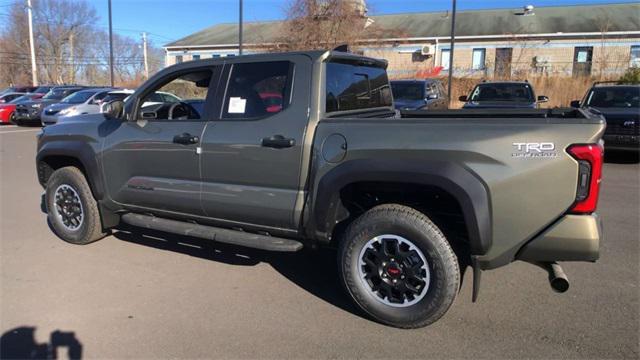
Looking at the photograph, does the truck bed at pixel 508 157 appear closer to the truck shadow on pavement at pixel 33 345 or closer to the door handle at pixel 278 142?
the door handle at pixel 278 142

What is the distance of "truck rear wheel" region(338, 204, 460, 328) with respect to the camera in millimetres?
3340

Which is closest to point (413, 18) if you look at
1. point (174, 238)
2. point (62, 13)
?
point (174, 238)

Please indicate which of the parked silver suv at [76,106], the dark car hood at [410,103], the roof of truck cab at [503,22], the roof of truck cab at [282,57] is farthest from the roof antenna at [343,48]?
the roof of truck cab at [503,22]

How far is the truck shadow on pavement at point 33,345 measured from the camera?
10.5ft

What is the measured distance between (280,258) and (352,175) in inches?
71.9

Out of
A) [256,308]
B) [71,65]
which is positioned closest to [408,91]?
[256,308]

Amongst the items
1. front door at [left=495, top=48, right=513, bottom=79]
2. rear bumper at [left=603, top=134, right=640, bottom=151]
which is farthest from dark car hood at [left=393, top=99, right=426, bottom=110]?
front door at [left=495, top=48, right=513, bottom=79]

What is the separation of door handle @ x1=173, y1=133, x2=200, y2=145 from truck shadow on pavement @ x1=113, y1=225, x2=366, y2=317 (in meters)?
1.26

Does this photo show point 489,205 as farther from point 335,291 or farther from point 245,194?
point 245,194

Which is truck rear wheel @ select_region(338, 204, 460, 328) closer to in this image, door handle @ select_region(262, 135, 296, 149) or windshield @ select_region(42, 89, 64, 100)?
door handle @ select_region(262, 135, 296, 149)

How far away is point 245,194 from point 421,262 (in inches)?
59.3

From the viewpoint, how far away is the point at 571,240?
121 inches

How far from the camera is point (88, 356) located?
10.5 feet

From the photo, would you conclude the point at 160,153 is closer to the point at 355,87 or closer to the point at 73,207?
the point at 73,207
